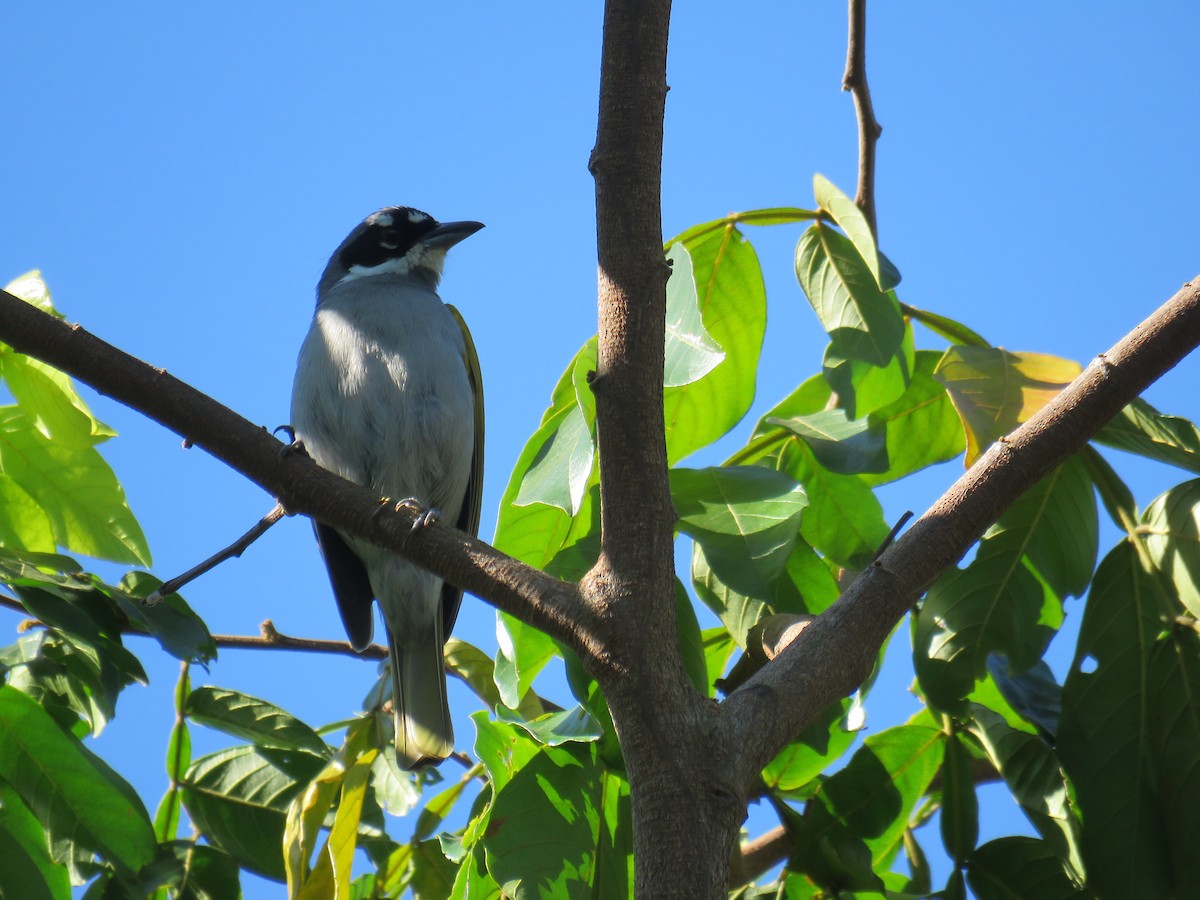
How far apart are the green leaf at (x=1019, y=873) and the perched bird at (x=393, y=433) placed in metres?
2.15

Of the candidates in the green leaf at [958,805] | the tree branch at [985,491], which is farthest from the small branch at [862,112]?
the green leaf at [958,805]

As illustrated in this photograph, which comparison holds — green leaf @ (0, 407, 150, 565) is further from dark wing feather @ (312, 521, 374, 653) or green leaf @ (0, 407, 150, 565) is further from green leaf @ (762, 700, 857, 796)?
green leaf @ (762, 700, 857, 796)

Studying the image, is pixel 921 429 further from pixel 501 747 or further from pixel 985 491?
pixel 501 747

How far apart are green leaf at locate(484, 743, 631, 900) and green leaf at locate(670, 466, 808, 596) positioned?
1.64 feet

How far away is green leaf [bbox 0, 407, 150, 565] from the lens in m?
3.12

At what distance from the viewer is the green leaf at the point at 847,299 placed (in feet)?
9.22

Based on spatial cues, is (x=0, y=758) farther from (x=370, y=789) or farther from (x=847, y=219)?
(x=847, y=219)

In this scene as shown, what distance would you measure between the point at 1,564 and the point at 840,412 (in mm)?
1923

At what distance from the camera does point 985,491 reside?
2.25 meters

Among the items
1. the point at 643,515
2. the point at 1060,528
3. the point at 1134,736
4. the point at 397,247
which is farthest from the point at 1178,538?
the point at 397,247

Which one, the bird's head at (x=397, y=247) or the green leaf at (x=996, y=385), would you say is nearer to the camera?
the green leaf at (x=996, y=385)

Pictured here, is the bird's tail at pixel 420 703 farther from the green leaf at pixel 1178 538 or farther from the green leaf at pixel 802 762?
the green leaf at pixel 1178 538

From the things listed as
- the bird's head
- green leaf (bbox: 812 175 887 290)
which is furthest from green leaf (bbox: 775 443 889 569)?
the bird's head

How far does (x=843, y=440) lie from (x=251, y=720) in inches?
65.5
